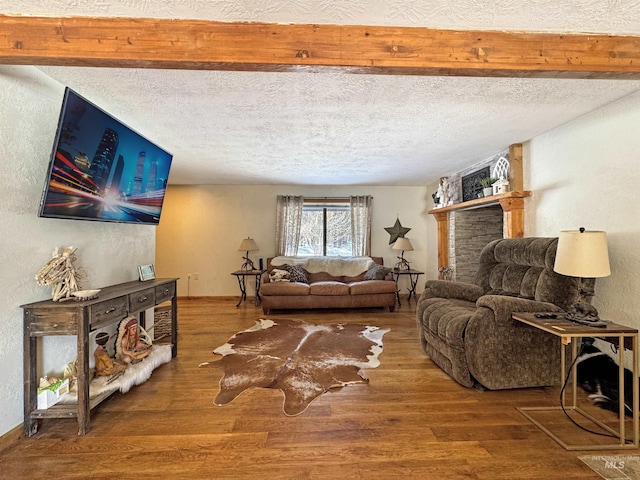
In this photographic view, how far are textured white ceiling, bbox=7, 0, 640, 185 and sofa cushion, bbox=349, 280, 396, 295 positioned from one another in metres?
1.88

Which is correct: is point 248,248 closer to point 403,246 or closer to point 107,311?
point 403,246

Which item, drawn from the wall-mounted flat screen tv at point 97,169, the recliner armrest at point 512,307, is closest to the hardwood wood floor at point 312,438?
the recliner armrest at point 512,307

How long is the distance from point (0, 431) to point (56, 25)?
2.17 meters

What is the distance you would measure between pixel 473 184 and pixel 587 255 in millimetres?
2835

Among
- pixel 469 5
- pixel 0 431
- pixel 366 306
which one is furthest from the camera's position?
pixel 366 306

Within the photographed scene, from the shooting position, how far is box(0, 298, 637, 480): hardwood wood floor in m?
1.56

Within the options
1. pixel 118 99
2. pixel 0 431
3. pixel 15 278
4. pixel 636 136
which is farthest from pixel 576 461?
pixel 118 99

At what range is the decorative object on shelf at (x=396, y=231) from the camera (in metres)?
6.25

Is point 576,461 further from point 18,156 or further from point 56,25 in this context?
point 18,156

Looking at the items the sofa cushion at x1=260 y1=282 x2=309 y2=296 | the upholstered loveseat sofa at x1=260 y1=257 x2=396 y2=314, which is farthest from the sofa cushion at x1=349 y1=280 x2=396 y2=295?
the sofa cushion at x1=260 y1=282 x2=309 y2=296

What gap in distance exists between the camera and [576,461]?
63.6 inches

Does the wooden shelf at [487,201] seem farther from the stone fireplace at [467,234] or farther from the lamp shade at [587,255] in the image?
the lamp shade at [587,255]

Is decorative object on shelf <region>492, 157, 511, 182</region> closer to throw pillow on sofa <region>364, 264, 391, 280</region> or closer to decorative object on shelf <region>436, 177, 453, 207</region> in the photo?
decorative object on shelf <region>436, 177, 453, 207</region>

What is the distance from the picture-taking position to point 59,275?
1.96 metres
